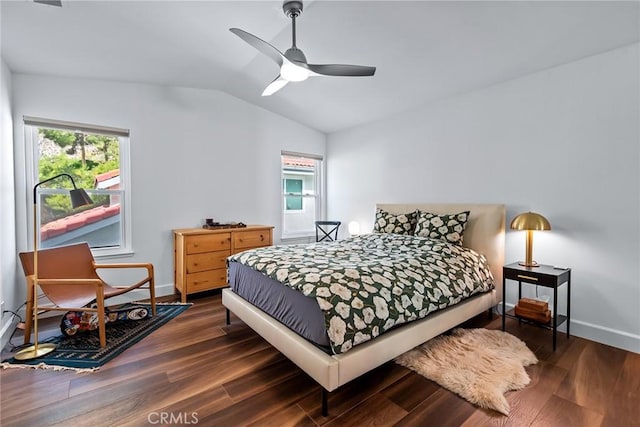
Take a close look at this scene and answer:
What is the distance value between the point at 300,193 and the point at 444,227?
2656mm

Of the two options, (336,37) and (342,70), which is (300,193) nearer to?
(336,37)

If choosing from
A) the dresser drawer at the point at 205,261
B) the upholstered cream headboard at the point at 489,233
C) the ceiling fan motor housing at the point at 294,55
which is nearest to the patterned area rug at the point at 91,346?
the dresser drawer at the point at 205,261

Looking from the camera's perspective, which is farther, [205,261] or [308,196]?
[308,196]

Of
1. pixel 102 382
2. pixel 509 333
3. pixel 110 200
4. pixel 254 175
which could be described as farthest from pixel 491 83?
pixel 110 200

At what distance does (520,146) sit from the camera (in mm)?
2832

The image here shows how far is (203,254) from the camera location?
3453mm

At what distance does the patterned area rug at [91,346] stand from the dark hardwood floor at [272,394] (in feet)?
0.27

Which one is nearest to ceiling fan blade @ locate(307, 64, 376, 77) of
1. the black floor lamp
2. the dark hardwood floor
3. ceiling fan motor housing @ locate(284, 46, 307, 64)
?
ceiling fan motor housing @ locate(284, 46, 307, 64)

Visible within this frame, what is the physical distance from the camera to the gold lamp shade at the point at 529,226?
2486mm

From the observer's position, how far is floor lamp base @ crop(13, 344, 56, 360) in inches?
83.6

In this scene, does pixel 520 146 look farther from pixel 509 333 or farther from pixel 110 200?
pixel 110 200

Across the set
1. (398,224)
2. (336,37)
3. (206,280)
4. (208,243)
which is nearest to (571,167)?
(398,224)

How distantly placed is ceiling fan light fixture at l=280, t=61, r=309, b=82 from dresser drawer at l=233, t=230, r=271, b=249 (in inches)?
86.6

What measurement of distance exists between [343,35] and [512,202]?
232 centimetres
